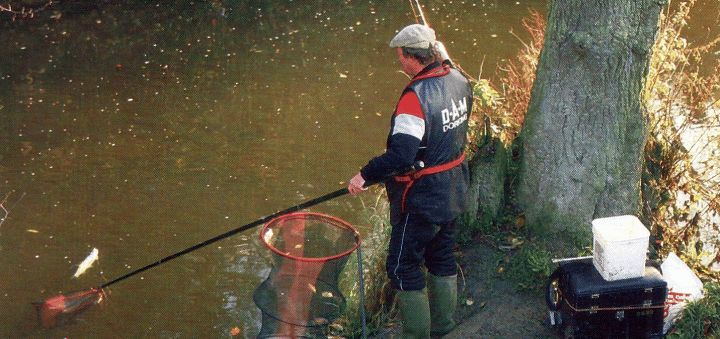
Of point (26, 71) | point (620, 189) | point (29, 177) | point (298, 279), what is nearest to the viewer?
point (298, 279)

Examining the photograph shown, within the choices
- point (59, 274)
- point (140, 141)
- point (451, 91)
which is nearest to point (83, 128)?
point (140, 141)

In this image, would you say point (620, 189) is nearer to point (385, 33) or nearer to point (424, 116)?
point (424, 116)

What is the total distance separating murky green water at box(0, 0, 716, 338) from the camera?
223 inches

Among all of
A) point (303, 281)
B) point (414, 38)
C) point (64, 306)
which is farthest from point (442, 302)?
point (64, 306)

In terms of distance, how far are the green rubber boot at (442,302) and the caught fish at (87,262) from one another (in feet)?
9.51

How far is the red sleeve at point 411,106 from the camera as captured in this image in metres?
3.66

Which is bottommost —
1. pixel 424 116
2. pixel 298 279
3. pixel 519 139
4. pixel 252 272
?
pixel 252 272

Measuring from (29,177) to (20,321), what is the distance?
205cm

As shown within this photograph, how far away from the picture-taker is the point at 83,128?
781cm

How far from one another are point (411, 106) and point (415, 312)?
1.13m

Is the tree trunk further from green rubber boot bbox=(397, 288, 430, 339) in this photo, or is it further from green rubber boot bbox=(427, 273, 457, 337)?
green rubber boot bbox=(397, 288, 430, 339)

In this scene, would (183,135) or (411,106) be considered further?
(183,135)

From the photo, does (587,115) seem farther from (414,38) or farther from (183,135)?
(183,135)

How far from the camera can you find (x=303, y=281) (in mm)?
4273
